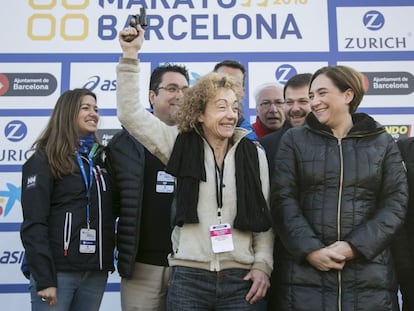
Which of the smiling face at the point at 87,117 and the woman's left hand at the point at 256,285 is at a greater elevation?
the smiling face at the point at 87,117

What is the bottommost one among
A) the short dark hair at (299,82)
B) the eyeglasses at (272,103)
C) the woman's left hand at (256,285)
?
the woman's left hand at (256,285)

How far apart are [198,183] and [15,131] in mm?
2166

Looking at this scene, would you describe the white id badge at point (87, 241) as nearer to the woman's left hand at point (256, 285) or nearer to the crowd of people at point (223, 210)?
the crowd of people at point (223, 210)

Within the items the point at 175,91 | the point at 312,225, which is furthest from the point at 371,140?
the point at 175,91

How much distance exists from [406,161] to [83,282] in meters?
1.48

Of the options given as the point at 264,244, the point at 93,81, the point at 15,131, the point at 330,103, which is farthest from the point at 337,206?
the point at 15,131

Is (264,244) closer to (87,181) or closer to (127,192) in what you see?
(127,192)

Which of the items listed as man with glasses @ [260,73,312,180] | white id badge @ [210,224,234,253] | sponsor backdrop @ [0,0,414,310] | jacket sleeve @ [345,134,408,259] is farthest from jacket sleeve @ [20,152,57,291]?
sponsor backdrop @ [0,0,414,310]

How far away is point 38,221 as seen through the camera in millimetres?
1900

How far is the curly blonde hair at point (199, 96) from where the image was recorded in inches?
70.1

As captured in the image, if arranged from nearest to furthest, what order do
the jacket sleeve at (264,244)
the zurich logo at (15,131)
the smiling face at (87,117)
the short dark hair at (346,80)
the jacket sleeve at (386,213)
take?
the jacket sleeve at (386,213) < the jacket sleeve at (264,244) < the short dark hair at (346,80) < the smiling face at (87,117) < the zurich logo at (15,131)

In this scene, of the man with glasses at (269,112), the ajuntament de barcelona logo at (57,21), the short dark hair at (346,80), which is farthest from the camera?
the ajuntament de barcelona logo at (57,21)

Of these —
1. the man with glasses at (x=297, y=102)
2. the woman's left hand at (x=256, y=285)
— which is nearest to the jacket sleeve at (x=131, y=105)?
the woman's left hand at (x=256, y=285)

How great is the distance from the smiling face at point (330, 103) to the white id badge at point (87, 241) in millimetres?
1078
